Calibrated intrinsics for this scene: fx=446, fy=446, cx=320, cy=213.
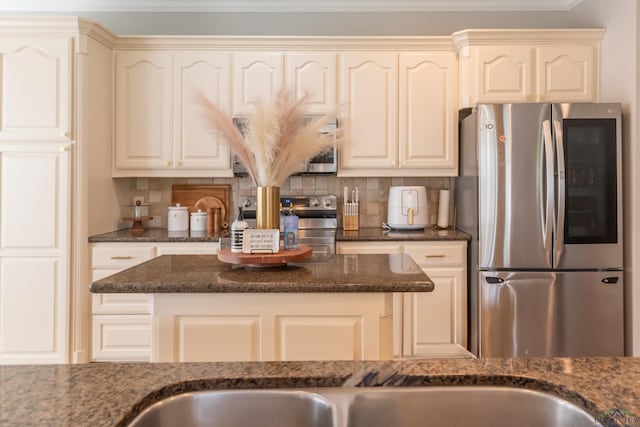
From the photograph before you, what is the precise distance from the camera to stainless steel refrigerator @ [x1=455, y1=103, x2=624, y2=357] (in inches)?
108

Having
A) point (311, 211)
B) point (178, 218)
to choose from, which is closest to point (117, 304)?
point (178, 218)

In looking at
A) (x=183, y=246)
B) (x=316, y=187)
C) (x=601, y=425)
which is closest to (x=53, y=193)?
(x=183, y=246)

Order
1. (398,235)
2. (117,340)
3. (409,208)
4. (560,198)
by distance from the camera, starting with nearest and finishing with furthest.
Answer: (560,198) → (117,340) → (398,235) → (409,208)

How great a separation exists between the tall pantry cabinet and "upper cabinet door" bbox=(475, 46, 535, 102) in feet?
8.95

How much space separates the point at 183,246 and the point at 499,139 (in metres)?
2.20

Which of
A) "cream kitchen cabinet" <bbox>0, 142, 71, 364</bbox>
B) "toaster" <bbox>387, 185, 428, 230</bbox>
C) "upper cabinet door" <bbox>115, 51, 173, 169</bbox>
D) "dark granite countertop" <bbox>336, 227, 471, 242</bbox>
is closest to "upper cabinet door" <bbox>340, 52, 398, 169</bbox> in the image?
"toaster" <bbox>387, 185, 428, 230</bbox>

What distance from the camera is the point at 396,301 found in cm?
308

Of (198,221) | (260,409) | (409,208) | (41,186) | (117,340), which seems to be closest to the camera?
(260,409)

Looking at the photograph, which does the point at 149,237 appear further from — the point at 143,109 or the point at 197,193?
the point at 143,109

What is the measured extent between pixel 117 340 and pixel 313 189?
1.80m

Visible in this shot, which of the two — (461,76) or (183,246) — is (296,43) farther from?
(183,246)

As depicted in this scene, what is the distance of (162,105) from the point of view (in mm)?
3330

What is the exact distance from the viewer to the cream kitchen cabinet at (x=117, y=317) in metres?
3.03

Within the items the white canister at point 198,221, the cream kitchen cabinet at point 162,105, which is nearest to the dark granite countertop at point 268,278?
the white canister at point 198,221
